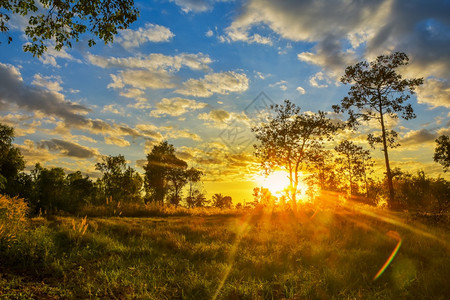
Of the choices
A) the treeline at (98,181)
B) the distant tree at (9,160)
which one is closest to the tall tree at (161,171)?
the treeline at (98,181)

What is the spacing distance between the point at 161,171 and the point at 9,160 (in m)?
24.5

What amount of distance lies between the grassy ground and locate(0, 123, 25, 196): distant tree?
38368 millimetres

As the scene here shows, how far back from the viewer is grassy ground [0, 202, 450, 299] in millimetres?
4809

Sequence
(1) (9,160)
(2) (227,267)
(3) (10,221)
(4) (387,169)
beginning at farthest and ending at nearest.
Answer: (1) (9,160) < (4) (387,169) < (3) (10,221) < (2) (227,267)

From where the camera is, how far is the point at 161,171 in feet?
176

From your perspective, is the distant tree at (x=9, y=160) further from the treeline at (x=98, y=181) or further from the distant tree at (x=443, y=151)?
the distant tree at (x=443, y=151)

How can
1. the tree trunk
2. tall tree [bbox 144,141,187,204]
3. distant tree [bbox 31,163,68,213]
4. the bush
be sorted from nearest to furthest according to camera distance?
the bush
the tree trunk
distant tree [bbox 31,163,68,213]
tall tree [bbox 144,141,187,204]

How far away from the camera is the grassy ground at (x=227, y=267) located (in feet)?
15.8

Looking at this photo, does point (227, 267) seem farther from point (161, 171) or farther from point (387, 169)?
point (161, 171)

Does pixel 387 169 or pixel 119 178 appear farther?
pixel 119 178

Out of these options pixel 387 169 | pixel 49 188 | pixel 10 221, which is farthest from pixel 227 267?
pixel 49 188

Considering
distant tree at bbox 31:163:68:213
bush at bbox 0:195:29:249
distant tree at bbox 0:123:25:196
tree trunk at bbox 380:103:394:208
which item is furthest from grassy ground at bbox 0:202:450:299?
distant tree at bbox 0:123:25:196

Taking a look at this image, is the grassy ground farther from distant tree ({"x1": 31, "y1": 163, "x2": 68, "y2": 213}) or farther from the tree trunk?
distant tree ({"x1": 31, "y1": 163, "x2": 68, "y2": 213})

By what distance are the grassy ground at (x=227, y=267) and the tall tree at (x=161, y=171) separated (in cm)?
4448
